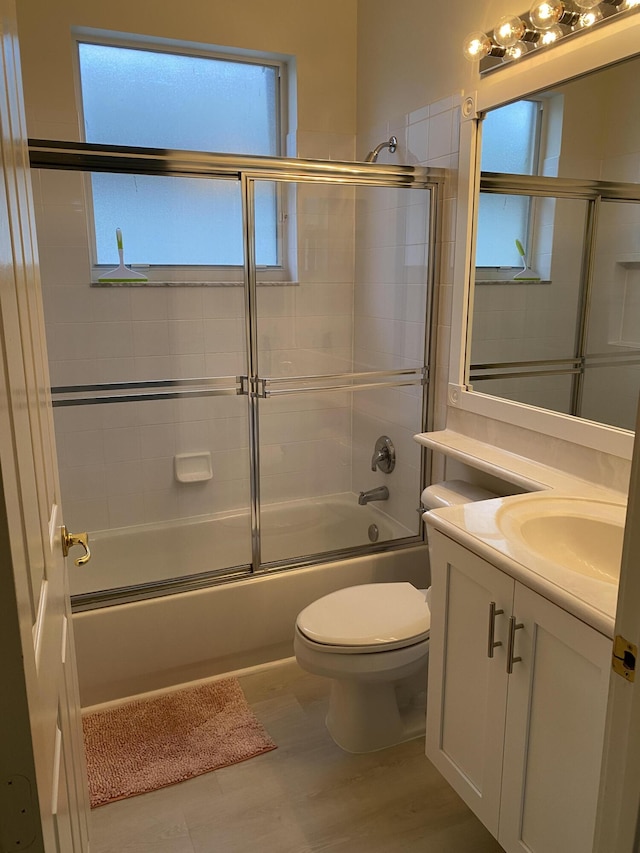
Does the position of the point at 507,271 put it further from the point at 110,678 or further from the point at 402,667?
the point at 110,678

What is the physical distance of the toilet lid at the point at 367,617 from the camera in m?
1.89

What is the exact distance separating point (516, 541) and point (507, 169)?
1285mm

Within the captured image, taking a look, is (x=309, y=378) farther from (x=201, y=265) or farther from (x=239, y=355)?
(x=201, y=265)

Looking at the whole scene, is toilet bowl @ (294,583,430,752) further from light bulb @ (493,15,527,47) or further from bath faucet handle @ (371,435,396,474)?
Result: light bulb @ (493,15,527,47)

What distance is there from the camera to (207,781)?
6.25 feet

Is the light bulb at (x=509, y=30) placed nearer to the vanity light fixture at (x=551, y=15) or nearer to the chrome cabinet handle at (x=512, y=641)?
the vanity light fixture at (x=551, y=15)

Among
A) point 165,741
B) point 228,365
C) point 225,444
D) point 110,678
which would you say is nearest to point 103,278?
point 228,365

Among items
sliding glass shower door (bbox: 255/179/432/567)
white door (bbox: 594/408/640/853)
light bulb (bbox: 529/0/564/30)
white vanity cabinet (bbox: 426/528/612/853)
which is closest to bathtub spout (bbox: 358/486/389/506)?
sliding glass shower door (bbox: 255/179/432/567)

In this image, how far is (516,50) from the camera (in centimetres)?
191

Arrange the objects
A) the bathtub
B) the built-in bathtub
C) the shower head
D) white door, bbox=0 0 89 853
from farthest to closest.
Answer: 1. the shower head
2. the built-in bathtub
3. the bathtub
4. white door, bbox=0 0 89 853

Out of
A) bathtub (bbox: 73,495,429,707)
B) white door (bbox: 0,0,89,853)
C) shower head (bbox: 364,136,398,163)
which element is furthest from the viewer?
shower head (bbox: 364,136,398,163)

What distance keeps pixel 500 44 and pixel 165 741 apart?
242 cm

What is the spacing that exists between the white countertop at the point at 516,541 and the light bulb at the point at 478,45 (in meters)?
1.24

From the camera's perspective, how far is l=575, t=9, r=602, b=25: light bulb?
1.63 meters
